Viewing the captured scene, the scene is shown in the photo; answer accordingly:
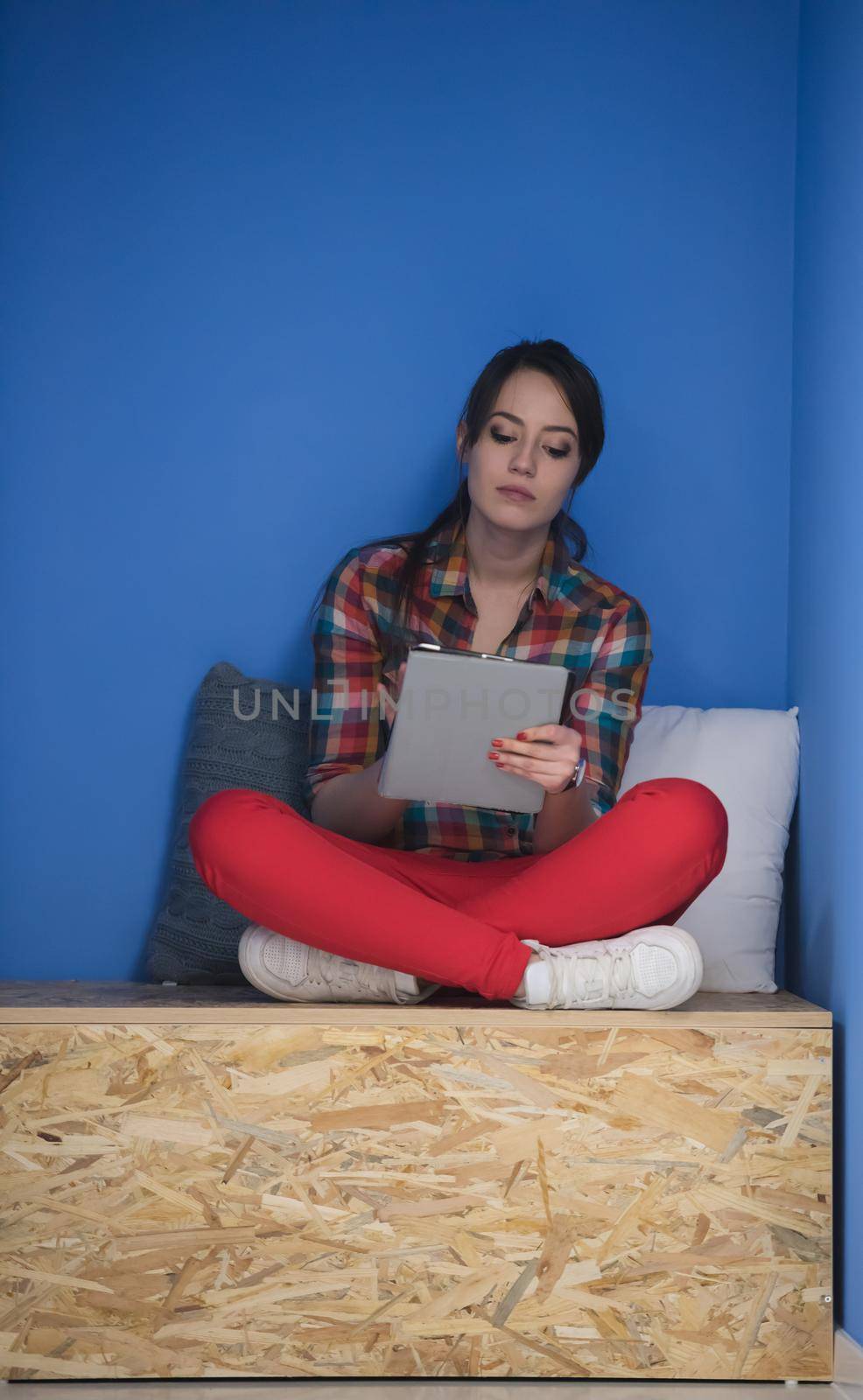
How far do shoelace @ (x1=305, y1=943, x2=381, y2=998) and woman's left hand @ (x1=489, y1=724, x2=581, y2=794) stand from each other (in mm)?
311

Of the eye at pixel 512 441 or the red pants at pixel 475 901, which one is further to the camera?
the eye at pixel 512 441

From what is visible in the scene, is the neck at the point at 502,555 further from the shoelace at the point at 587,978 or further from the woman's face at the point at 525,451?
the shoelace at the point at 587,978

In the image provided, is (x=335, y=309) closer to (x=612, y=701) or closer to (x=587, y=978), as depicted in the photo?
(x=612, y=701)

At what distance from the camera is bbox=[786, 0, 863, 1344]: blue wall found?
5.61ft

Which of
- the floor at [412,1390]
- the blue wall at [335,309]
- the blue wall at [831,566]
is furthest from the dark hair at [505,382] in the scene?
the floor at [412,1390]

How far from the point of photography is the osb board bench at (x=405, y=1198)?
1527 mm

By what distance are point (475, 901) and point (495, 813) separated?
34 centimetres

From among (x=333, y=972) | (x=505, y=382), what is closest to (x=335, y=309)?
(x=505, y=382)

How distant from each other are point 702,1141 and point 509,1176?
24 centimetres

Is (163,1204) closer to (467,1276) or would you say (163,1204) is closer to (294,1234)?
(294,1234)

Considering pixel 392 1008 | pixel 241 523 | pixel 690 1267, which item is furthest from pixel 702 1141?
pixel 241 523

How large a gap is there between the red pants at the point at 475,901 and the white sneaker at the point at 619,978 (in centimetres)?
3

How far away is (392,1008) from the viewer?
5.20 feet

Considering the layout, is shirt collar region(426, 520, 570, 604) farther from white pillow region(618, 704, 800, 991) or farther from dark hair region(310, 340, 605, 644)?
white pillow region(618, 704, 800, 991)
